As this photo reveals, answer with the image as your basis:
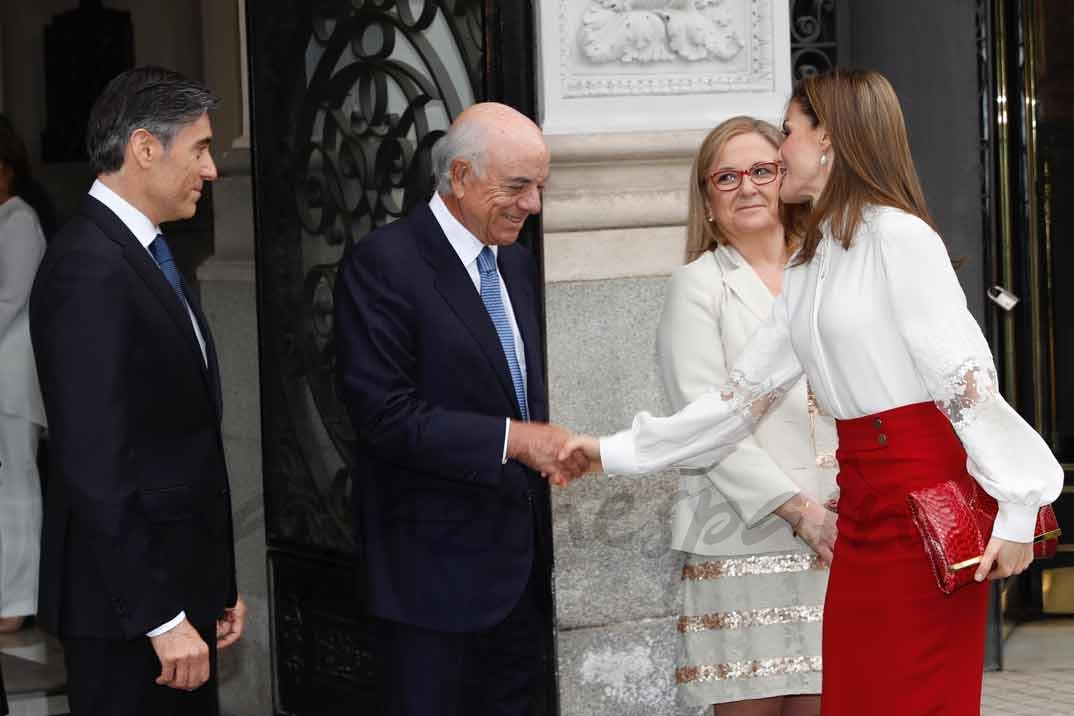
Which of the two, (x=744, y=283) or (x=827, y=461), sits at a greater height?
(x=744, y=283)

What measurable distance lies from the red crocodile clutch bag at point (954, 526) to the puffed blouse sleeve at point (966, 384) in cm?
4

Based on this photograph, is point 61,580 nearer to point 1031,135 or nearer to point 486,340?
point 486,340

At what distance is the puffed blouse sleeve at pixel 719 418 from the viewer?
405 centimetres

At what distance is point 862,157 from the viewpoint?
12.0 feet

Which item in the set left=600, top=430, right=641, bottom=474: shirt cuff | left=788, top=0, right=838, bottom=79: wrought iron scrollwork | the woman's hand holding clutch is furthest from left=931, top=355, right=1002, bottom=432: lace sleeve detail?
left=788, top=0, right=838, bottom=79: wrought iron scrollwork

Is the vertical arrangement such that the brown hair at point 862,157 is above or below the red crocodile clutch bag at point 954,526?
above

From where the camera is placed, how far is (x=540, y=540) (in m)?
4.15

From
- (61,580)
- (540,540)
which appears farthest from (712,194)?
(61,580)

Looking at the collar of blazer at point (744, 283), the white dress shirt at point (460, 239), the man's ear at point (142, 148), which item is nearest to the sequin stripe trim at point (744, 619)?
the collar of blazer at point (744, 283)

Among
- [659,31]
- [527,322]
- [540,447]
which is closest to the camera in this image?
[540,447]

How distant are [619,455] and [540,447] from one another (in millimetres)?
404

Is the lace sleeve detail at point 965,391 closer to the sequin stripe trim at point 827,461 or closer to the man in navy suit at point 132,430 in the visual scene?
the sequin stripe trim at point 827,461

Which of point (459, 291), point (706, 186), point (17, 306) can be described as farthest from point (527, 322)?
point (17, 306)

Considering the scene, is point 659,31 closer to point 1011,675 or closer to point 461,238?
point 461,238
